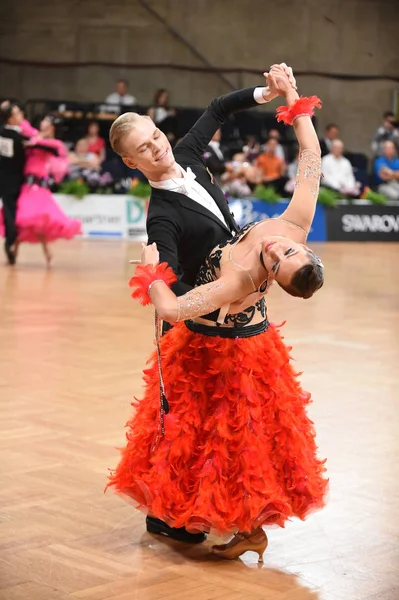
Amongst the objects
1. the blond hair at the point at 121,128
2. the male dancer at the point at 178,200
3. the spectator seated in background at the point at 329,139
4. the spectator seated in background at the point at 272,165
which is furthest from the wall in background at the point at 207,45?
the blond hair at the point at 121,128

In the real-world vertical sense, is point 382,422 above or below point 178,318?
below

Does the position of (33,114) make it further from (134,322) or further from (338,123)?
(134,322)

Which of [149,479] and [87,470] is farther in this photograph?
[87,470]

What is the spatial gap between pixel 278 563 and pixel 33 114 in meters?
13.6

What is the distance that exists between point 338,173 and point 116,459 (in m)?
12.4

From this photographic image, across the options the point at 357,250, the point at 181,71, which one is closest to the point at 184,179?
the point at 357,250


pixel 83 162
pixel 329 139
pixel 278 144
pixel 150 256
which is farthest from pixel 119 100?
pixel 150 256

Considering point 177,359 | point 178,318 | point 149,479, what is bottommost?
point 149,479

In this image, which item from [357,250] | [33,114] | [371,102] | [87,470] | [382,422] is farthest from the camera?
[371,102]

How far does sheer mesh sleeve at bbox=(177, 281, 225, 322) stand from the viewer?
301 cm

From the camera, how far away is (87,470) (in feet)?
13.5

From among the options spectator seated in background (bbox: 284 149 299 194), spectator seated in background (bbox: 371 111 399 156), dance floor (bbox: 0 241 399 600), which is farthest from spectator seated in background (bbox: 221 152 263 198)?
dance floor (bbox: 0 241 399 600)

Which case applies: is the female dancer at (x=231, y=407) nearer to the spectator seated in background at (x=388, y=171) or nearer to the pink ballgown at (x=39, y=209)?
the pink ballgown at (x=39, y=209)

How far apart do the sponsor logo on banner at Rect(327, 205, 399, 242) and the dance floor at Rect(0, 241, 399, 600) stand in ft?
23.1
